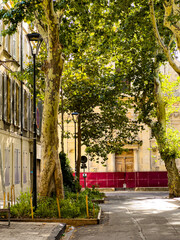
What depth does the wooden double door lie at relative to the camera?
157 feet

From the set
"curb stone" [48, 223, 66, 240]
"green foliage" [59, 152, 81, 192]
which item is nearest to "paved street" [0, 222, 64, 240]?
"curb stone" [48, 223, 66, 240]

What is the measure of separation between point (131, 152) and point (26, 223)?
3653cm

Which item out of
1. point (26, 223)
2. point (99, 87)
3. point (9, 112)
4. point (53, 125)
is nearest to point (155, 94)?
point (99, 87)

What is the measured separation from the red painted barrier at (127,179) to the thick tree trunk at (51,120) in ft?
98.0

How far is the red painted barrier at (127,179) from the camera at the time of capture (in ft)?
150

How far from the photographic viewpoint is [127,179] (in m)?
46.2

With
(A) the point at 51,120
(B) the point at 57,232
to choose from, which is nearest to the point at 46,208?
(B) the point at 57,232

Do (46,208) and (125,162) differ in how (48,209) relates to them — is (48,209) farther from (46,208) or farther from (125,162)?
(125,162)

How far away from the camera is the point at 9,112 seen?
22.2 metres

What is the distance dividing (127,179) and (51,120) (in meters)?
31.2

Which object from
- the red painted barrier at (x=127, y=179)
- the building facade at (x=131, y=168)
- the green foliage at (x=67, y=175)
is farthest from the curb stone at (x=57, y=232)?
the red painted barrier at (x=127, y=179)

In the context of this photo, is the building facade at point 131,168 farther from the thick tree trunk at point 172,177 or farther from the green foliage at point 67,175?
the green foliage at point 67,175

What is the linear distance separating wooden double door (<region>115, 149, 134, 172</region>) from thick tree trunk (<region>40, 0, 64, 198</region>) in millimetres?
32006

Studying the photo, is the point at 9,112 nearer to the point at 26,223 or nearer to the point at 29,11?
the point at 29,11
